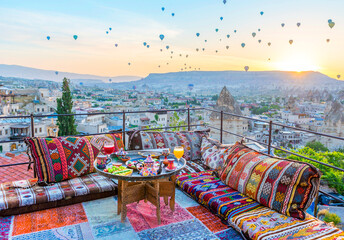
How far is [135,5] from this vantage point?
961 cm

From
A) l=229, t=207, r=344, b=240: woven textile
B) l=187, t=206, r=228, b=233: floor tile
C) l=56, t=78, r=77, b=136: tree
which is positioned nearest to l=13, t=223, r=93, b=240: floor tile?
l=187, t=206, r=228, b=233: floor tile

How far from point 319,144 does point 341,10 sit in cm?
1204

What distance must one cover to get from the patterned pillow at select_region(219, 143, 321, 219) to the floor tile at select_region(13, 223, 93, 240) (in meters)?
1.31

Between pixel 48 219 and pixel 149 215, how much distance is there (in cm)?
83

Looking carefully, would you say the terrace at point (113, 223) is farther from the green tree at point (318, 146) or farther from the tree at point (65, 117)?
the green tree at point (318, 146)

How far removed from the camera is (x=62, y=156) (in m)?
2.70

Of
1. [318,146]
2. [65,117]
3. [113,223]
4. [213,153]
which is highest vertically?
[213,153]

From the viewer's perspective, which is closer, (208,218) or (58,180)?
(208,218)

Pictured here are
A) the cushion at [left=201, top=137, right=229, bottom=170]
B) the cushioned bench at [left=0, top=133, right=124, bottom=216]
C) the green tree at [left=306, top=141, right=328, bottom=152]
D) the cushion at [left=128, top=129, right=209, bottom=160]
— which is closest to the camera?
the cushioned bench at [left=0, top=133, right=124, bottom=216]

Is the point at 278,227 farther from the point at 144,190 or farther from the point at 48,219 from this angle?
the point at 48,219

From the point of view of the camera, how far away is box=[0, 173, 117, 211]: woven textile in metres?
2.24

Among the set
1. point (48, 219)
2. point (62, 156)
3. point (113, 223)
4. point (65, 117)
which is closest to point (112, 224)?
point (113, 223)

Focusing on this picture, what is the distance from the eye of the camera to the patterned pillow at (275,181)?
6.37ft

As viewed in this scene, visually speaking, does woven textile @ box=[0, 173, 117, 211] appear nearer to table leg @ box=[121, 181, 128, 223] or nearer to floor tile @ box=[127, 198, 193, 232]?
floor tile @ box=[127, 198, 193, 232]
